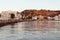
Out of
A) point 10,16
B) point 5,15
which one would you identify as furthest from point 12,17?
point 5,15

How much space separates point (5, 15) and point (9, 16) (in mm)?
8631

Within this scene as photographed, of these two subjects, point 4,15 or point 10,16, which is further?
point 4,15

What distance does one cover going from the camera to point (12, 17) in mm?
124938

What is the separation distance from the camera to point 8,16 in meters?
134

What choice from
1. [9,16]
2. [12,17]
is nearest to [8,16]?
[9,16]

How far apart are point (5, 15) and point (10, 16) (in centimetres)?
1114

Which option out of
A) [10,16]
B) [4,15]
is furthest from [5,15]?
[10,16]

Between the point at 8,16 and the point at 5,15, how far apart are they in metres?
7.55

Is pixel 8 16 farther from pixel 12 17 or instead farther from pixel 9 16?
pixel 12 17

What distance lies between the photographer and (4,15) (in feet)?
464

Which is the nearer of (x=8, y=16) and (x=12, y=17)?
(x=12, y=17)

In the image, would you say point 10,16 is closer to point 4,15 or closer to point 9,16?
point 9,16

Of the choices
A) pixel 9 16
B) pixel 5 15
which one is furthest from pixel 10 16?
pixel 5 15

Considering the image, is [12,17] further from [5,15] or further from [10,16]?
[5,15]
